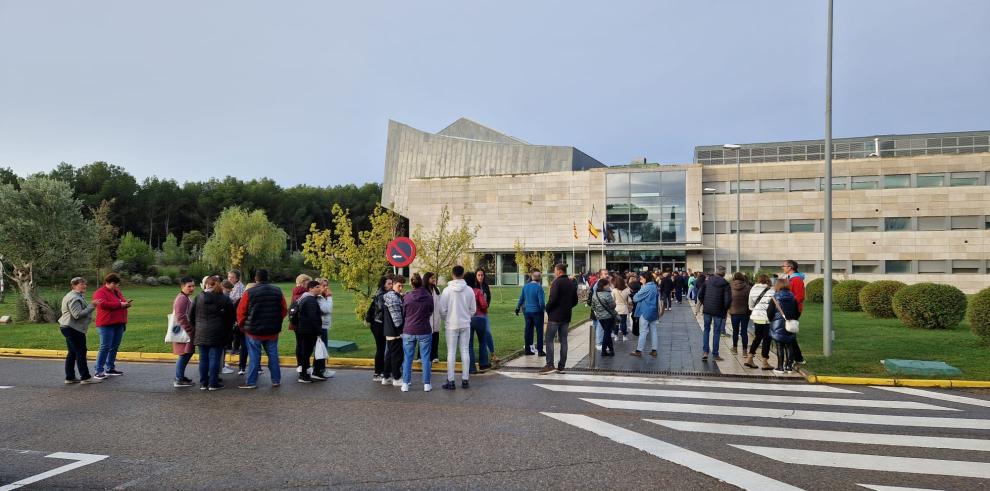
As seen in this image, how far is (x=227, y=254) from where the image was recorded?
55.9 meters

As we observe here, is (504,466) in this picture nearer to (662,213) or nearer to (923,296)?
(923,296)

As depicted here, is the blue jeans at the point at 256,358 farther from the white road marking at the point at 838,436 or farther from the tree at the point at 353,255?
the white road marking at the point at 838,436

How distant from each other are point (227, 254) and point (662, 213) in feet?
127

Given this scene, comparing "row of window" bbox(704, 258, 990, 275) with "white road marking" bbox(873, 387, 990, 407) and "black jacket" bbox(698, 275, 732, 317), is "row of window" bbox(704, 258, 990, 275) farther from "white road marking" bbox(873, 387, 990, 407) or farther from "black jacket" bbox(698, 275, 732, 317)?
"white road marking" bbox(873, 387, 990, 407)

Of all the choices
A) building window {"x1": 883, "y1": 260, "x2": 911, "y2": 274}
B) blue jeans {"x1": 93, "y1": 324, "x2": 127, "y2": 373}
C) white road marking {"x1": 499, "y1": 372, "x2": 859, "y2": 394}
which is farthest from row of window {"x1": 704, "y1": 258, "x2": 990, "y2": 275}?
blue jeans {"x1": 93, "y1": 324, "x2": 127, "y2": 373}

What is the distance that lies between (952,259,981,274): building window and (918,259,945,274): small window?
0.75 m

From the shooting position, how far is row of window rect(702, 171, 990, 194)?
4512 centimetres

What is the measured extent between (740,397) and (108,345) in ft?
33.5

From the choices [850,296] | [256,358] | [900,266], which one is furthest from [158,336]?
[900,266]

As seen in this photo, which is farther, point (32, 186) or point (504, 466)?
point (32, 186)

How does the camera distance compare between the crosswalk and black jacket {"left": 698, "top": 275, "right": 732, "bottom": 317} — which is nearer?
the crosswalk

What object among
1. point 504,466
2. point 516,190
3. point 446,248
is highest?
point 516,190

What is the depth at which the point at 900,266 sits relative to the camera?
4606 centimetres

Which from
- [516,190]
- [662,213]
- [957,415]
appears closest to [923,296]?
[957,415]
